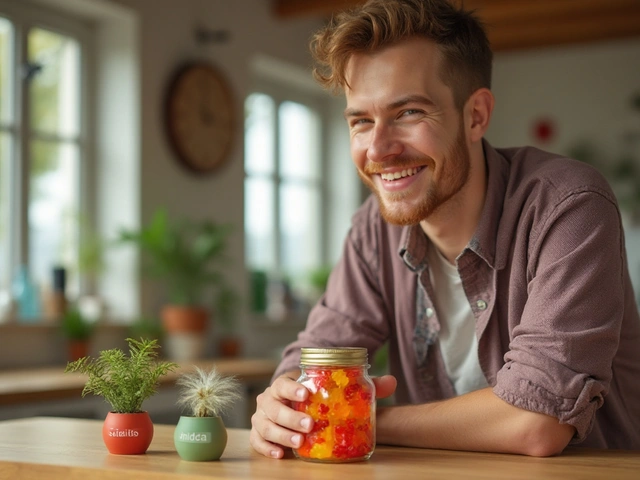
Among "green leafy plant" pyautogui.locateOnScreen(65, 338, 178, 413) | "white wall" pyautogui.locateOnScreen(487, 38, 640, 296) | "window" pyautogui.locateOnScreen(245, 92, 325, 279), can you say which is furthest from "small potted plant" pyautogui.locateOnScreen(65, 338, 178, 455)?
"white wall" pyautogui.locateOnScreen(487, 38, 640, 296)

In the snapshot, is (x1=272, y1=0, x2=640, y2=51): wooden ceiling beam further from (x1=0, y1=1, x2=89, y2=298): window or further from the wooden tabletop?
the wooden tabletop

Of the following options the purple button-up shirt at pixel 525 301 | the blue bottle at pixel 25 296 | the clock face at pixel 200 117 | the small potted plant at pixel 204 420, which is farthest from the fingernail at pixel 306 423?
the clock face at pixel 200 117

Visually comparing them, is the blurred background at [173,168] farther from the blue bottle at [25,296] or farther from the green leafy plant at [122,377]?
the green leafy plant at [122,377]

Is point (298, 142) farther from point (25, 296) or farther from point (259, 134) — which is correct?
point (25, 296)

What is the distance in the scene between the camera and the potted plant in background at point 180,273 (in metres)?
4.69

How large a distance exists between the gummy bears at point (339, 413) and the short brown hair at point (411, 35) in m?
0.69

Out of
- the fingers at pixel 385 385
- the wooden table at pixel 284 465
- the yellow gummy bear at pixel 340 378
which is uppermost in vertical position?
the yellow gummy bear at pixel 340 378

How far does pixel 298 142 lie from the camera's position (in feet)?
23.0

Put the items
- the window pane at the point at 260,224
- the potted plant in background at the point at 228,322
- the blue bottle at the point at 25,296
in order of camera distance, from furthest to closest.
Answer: the window pane at the point at 260,224, the potted plant in background at the point at 228,322, the blue bottle at the point at 25,296

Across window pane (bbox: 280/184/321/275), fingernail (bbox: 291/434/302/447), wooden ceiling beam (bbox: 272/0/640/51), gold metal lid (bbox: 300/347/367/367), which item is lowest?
fingernail (bbox: 291/434/302/447)

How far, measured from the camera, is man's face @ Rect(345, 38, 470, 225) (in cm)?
177

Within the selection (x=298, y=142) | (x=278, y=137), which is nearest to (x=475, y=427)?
(x=278, y=137)

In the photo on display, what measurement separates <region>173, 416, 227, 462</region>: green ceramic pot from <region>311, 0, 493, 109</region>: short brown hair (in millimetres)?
769

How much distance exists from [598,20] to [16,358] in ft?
15.9
